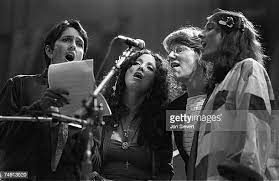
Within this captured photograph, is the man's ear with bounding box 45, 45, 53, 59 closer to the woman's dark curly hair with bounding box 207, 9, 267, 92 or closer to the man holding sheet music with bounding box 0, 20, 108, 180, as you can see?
the man holding sheet music with bounding box 0, 20, 108, 180

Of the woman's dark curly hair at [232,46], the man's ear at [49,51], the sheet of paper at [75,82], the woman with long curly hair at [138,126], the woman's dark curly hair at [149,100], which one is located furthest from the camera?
the man's ear at [49,51]

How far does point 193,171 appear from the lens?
8.13 ft

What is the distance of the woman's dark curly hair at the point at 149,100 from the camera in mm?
2918

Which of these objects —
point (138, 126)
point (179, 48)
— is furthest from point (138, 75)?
point (179, 48)

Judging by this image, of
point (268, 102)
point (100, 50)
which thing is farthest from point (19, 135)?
point (100, 50)

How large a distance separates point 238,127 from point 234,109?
0.09m

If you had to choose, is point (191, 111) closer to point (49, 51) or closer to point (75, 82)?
point (75, 82)

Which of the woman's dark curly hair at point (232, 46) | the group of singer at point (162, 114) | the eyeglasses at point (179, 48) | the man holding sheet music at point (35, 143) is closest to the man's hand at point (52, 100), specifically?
the group of singer at point (162, 114)

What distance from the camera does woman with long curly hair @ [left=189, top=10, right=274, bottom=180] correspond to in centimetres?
217

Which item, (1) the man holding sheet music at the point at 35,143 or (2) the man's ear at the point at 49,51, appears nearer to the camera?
(1) the man holding sheet music at the point at 35,143

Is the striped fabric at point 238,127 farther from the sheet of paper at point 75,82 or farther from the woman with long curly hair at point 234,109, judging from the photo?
the sheet of paper at point 75,82

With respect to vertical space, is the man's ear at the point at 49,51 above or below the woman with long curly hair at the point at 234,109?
above

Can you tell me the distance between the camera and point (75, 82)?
2.43 metres

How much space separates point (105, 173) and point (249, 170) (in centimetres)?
90
